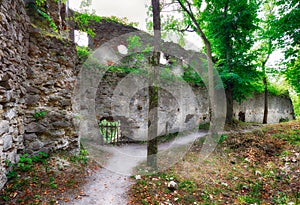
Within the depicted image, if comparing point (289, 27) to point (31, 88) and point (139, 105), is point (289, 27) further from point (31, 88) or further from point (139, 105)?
point (31, 88)

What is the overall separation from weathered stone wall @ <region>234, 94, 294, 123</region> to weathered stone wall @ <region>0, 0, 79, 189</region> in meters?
11.9

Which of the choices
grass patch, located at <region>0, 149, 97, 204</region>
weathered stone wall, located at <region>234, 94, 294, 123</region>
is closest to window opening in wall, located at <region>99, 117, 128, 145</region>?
grass patch, located at <region>0, 149, 97, 204</region>

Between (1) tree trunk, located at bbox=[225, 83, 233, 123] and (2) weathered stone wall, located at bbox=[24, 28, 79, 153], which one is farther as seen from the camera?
(1) tree trunk, located at bbox=[225, 83, 233, 123]

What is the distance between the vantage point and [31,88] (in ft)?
12.1

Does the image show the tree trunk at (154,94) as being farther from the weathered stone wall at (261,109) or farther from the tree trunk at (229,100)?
the weathered stone wall at (261,109)

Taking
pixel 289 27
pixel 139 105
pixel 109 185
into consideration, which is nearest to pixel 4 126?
pixel 109 185

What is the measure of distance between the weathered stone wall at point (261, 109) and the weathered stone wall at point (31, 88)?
1190 cm

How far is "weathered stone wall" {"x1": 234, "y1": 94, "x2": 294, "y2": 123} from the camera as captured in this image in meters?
12.4

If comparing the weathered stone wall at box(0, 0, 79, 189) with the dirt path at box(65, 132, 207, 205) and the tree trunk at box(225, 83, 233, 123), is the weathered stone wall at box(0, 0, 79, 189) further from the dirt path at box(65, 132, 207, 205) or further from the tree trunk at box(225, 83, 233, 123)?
the tree trunk at box(225, 83, 233, 123)

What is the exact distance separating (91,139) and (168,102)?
4969mm

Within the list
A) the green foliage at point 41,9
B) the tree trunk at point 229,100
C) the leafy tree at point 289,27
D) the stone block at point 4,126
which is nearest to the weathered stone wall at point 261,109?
the tree trunk at point 229,100

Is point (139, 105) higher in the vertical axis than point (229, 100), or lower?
lower

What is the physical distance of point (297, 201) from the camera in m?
3.08

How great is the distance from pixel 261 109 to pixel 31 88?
641 inches
